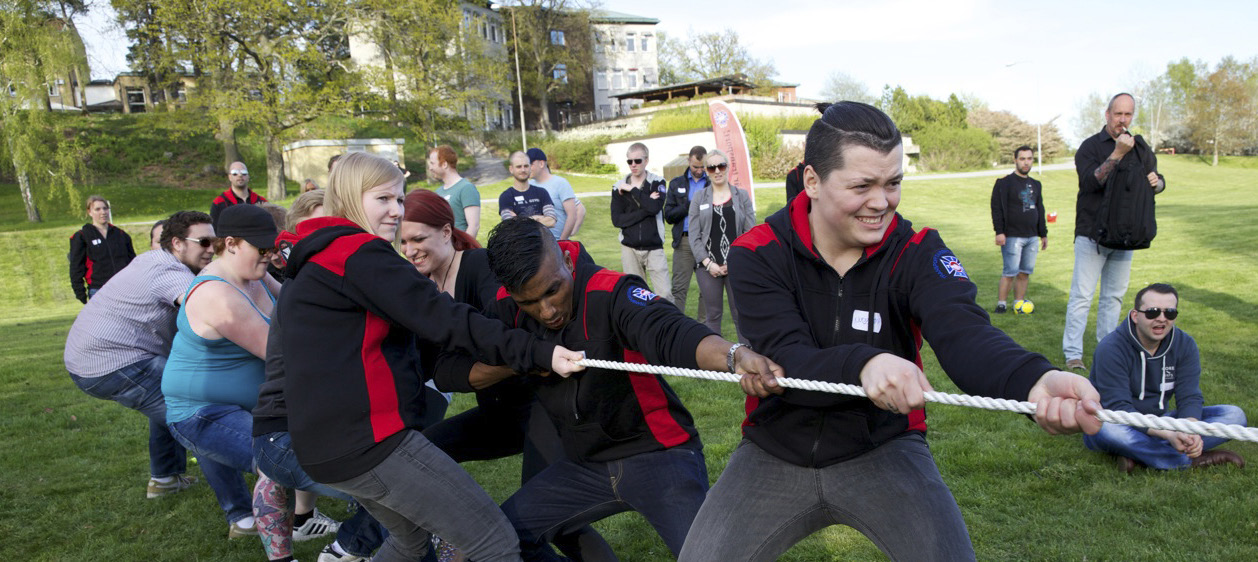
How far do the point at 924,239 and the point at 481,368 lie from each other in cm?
182

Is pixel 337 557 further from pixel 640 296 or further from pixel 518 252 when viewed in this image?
pixel 640 296

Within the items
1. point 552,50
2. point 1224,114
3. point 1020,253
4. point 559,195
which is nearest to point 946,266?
point 559,195

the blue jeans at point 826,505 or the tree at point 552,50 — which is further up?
the tree at point 552,50

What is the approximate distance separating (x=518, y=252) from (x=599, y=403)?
0.68 m

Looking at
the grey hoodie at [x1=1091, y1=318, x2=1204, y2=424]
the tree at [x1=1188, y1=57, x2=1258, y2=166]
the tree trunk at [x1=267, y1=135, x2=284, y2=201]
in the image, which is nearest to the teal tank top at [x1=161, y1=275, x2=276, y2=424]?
the grey hoodie at [x1=1091, y1=318, x2=1204, y2=424]

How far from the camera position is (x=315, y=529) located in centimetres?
462

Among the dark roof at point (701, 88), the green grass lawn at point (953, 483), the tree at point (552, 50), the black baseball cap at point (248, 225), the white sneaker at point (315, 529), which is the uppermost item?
the tree at point (552, 50)

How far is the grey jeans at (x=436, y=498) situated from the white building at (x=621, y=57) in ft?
202

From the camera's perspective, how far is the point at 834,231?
245 cm

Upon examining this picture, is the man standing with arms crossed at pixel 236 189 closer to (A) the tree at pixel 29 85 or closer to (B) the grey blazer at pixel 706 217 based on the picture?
(B) the grey blazer at pixel 706 217

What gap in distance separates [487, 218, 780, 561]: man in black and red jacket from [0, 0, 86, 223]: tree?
29160mm

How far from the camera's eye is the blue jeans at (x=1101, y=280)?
6816 mm

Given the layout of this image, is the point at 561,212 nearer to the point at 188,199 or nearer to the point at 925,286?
the point at 925,286

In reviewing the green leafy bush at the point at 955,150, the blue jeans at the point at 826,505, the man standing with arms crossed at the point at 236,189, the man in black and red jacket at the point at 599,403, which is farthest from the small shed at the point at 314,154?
the blue jeans at the point at 826,505
